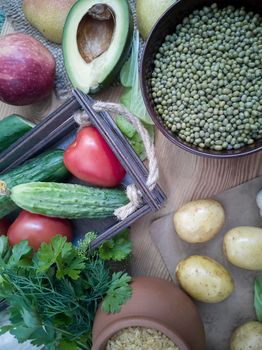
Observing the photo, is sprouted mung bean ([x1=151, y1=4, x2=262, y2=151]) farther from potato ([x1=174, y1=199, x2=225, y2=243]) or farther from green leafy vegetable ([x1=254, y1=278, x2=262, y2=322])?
green leafy vegetable ([x1=254, y1=278, x2=262, y2=322])

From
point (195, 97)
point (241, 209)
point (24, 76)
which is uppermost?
point (24, 76)

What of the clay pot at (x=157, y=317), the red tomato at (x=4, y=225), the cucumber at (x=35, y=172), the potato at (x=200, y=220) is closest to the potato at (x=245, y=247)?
the potato at (x=200, y=220)

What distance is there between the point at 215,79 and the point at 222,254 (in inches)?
15.4

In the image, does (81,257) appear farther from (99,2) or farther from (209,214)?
(99,2)

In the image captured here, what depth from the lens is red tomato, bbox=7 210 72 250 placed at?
1.08 m

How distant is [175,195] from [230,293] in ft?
0.79

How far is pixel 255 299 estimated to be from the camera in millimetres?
1091

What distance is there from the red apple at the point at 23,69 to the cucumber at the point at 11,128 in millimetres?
40

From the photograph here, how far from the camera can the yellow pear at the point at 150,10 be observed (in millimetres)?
1049

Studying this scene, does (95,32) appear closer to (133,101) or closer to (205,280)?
(133,101)

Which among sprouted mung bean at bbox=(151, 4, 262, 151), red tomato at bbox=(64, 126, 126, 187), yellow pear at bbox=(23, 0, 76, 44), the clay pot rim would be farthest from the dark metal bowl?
the clay pot rim

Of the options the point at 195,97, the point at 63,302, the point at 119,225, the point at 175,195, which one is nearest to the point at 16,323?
the point at 63,302

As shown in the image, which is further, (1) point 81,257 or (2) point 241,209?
(2) point 241,209

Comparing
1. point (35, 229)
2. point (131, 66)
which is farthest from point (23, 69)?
point (35, 229)
